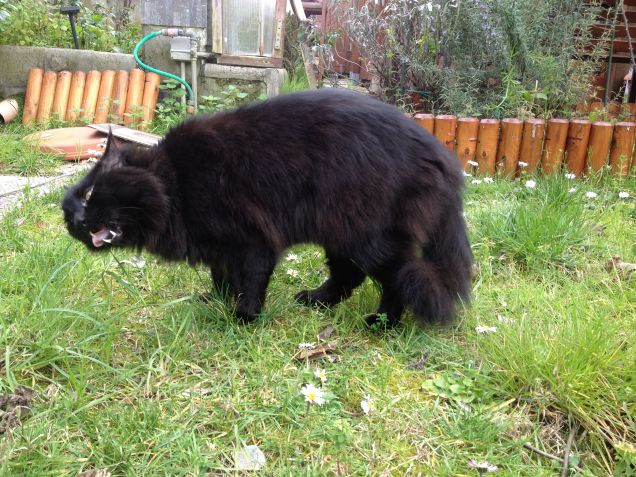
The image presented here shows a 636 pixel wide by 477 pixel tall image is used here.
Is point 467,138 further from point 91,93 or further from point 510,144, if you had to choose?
point 91,93

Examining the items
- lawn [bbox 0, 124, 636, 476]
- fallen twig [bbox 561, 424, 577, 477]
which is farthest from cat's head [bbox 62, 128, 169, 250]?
fallen twig [bbox 561, 424, 577, 477]

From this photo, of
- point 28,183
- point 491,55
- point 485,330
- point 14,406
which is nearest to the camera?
point 14,406

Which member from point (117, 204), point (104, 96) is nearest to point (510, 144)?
point (117, 204)

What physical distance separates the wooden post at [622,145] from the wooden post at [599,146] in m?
0.05

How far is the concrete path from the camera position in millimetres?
3352

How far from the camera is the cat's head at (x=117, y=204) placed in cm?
211

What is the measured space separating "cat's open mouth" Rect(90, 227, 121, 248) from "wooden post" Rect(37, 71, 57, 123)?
365 cm

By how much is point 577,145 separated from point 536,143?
0.99 ft

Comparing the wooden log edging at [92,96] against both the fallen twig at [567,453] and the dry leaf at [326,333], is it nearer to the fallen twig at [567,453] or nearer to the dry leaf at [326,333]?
the dry leaf at [326,333]

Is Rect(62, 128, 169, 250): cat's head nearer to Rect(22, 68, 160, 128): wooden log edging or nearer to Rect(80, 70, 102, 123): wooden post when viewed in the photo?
Rect(22, 68, 160, 128): wooden log edging

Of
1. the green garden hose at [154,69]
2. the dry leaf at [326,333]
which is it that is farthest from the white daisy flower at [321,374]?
the green garden hose at [154,69]

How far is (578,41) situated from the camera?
16.6 ft

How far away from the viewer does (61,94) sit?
538cm

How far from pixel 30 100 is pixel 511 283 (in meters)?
4.76
